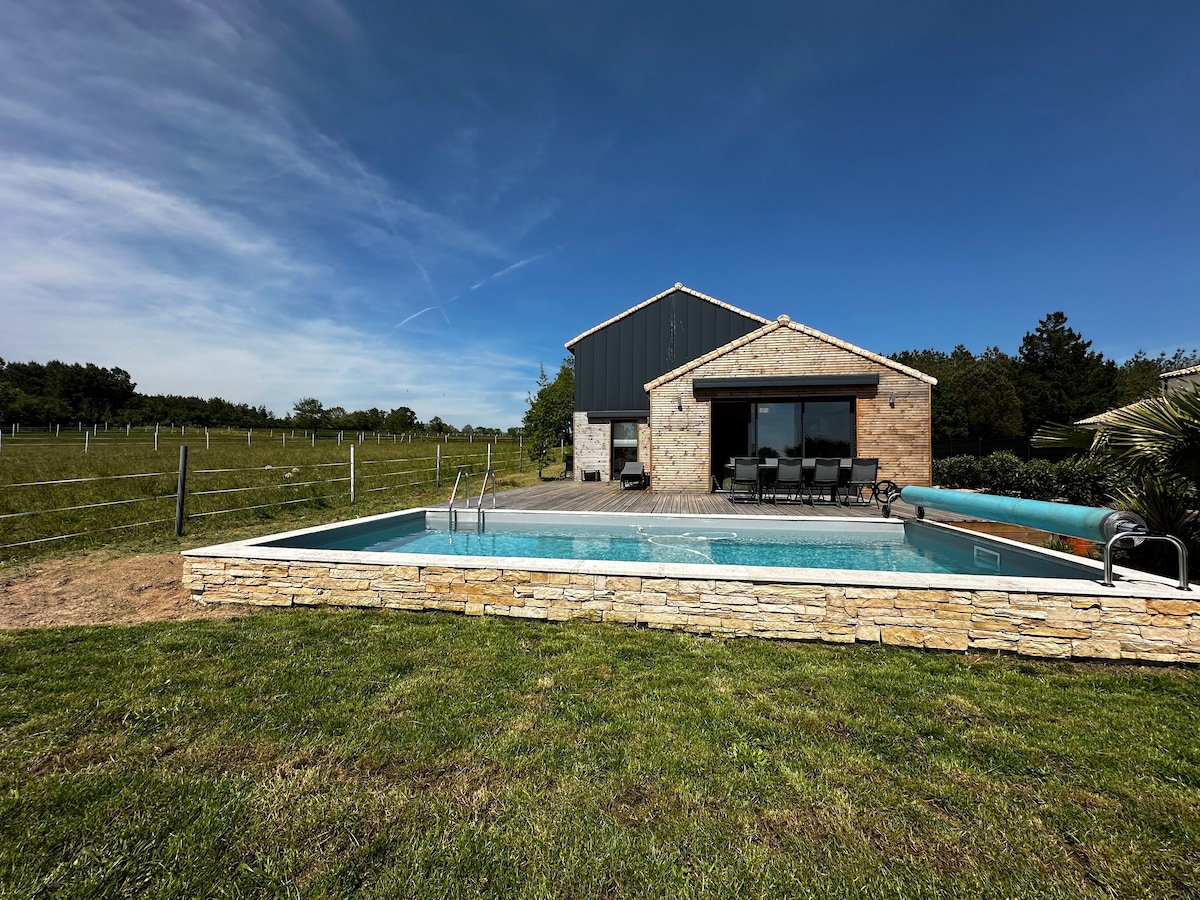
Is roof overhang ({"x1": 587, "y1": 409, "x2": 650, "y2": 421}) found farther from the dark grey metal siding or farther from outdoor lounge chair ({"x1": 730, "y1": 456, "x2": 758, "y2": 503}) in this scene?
outdoor lounge chair ({"x1": 730, "y1": 456, "x2": 758, "y2": 503})

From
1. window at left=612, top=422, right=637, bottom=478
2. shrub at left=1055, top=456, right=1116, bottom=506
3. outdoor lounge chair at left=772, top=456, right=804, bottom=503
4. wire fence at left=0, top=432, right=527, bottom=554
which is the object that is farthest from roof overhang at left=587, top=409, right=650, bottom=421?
shrub at left=1055, top=456, right=1116, bottom=506

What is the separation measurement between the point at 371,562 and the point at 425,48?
1204 cm

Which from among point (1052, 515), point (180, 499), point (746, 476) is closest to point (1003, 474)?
point (746, 476)

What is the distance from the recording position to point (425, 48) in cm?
1072

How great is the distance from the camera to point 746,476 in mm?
12031

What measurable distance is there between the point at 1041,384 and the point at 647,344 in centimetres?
3909

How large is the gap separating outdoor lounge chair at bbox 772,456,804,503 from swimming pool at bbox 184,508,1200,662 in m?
5.12

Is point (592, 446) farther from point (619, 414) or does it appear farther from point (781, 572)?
point (781, 572)

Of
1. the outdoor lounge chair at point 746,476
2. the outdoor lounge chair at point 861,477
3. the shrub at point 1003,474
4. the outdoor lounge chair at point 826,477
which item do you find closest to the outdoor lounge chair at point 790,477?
the outdoor lounge chair at point 826,477

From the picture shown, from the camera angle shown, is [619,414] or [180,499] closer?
[180,499]

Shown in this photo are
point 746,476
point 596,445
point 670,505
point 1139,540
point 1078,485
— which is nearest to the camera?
point 1139,540

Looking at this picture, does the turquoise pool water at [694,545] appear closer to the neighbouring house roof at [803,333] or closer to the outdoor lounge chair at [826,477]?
the outdoor lounge chair at [826,477]

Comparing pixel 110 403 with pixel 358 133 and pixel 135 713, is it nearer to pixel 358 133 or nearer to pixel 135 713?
pixel 358 133

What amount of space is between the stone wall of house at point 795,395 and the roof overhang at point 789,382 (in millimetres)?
199
